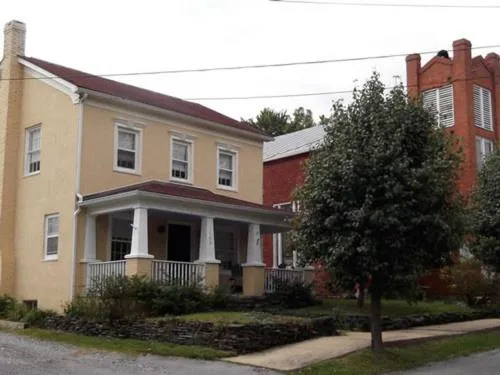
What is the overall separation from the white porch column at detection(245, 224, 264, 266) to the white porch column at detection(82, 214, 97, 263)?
4.85 m

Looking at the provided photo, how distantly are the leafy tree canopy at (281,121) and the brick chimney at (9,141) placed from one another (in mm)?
33615

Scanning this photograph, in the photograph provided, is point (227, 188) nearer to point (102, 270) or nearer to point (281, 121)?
point (102, 270)

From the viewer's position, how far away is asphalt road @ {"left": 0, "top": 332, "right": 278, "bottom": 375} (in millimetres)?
11938

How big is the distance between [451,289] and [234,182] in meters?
8.92

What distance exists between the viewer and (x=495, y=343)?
1645cm

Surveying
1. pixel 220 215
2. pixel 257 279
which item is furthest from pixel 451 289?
pixel 220 215

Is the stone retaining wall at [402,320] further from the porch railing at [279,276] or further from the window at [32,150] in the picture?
the window at [32,150]

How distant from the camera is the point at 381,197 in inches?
522

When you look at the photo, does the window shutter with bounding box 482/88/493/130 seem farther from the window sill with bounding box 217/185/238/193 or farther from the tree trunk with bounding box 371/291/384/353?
the tree trunk with bounding box 371/291/384/353

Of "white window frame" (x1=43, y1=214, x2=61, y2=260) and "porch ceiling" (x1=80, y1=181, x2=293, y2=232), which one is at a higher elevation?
"porch ceiling" (x1=80, y1=181, x2=293, y2=232)

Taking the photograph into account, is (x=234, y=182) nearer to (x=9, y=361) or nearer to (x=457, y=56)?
(x=457, y=56)

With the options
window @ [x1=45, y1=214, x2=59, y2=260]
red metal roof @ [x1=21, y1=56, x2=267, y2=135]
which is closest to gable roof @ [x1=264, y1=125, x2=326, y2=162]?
red metal roof @ [x1=21, y1=56, x2=267, y2=135]

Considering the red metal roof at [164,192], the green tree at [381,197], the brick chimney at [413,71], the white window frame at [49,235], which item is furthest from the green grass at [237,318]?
the brick chimney at [413,71]

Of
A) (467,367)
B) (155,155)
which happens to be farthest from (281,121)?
(467,367)
